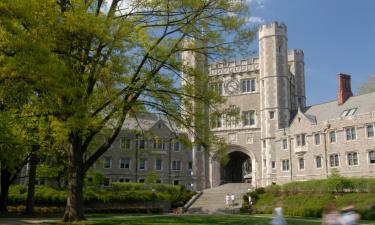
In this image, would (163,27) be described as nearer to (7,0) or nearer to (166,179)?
(7,0)

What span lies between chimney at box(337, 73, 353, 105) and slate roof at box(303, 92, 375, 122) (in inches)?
23.7

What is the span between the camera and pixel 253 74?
2138 inches

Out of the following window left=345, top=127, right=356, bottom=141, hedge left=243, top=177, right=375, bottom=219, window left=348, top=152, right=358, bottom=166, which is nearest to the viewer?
hedge left=243, top=177, right=375, bottom=219

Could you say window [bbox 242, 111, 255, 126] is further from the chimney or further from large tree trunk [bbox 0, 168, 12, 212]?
large tree trunk [bbox 0, 168, 12, 212]

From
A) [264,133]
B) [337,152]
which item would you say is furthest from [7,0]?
[264,133]

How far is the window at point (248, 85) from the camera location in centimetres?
5422

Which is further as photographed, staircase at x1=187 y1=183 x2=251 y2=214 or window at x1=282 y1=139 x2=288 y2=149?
window at x1=282 y1=139 x2=288 y2=149

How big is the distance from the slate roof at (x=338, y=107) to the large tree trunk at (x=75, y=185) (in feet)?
100

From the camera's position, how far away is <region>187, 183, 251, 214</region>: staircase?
40.1 m

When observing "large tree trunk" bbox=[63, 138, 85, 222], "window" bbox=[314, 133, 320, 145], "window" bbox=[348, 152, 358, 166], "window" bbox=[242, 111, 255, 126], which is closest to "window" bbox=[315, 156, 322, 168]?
"window" bbox=[314, 133, 320, 145]

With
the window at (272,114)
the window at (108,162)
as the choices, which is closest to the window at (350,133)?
the window at (272,114)

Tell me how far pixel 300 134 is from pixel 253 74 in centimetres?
1040

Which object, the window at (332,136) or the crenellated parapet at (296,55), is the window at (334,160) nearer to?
the window at (332,136)

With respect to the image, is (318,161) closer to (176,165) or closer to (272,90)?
(272,90)
